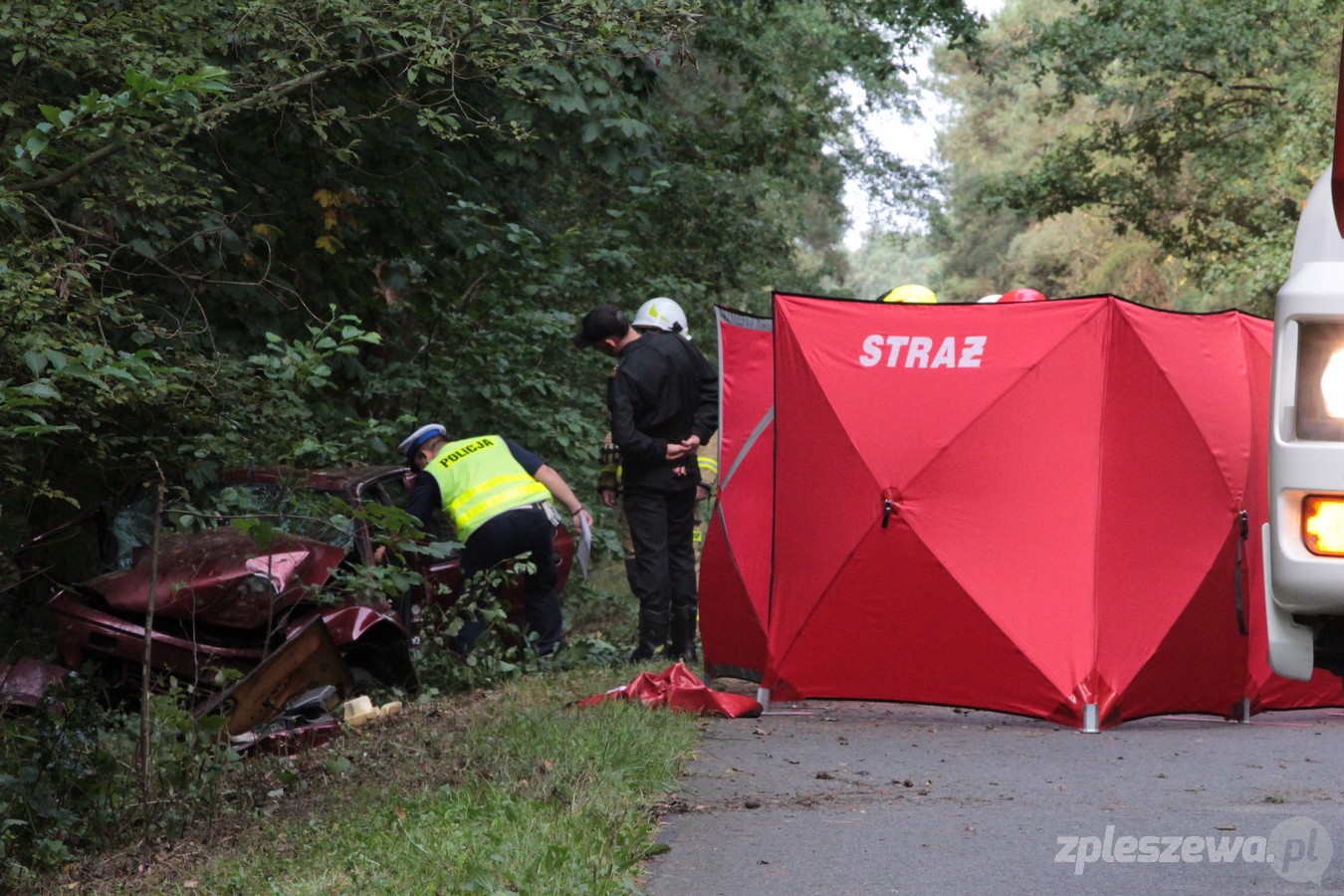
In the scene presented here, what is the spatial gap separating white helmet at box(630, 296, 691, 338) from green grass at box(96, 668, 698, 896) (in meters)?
3.11

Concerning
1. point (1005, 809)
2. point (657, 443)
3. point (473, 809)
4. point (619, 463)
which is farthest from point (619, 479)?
point (473, 809)

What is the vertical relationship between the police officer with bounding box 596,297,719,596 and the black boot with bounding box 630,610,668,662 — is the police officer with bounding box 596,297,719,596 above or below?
above

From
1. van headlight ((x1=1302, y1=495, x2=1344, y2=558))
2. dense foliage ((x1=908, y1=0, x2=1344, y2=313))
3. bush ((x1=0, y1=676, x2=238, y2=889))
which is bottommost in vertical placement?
bush ((x1=0, y1=676, x2=238, y2=889))

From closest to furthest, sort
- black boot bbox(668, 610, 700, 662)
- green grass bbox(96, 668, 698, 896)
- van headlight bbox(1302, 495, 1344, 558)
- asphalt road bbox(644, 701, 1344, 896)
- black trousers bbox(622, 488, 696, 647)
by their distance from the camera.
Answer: van headlight bbox(1302, 495, 1344, 558) < green grass bbox(96, 668, 698, 896) < asphalt road bbox(644, 701, 1344, 896) < black trousers bbox(622, 488, 696, 647) < black boot bbox(668, 610, 700, 662)

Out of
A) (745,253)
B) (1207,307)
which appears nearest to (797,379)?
(745,253)

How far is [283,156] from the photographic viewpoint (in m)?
10.7

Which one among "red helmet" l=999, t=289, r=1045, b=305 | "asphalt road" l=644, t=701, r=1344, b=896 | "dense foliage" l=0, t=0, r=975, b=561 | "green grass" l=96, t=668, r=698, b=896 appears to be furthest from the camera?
"red helmet" l=999, t=289, r=1045, b=305

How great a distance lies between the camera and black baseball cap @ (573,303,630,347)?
9.92m

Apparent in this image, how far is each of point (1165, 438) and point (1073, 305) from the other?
0.75 meters

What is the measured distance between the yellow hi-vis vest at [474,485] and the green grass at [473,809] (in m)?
1.82

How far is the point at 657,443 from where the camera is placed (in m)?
9.74

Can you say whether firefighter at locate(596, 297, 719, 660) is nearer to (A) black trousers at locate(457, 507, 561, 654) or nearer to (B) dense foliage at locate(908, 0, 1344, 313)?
(A) black trousers at locate(457, 507, 561, 654)

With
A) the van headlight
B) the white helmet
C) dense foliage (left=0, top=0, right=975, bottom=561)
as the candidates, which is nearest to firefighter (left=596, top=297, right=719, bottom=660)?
the white helmet

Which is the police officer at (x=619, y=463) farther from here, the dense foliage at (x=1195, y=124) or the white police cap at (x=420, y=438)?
the dense foliage at (x=1195, y=124)
